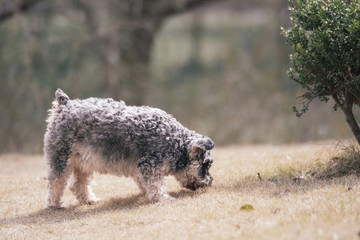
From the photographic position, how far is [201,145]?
6.92m

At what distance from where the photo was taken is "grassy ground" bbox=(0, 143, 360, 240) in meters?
5.05

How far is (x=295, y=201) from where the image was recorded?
592 centimetres

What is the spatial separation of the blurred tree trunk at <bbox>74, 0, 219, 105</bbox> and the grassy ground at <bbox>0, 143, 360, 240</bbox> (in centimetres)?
733

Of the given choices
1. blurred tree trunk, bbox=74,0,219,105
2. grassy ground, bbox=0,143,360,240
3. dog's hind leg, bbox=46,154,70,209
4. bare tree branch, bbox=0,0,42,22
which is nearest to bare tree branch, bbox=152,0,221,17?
blurred tree trunk, bbox=74,0,219,105

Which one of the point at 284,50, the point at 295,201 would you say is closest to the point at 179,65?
the point at 284,50

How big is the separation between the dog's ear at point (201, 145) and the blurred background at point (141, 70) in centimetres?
763

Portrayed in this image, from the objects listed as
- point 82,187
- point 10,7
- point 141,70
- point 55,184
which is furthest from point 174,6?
point 55,184

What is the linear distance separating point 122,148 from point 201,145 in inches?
45.6

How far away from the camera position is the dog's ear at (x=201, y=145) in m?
6.93

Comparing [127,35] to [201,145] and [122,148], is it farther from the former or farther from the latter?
[201,145]

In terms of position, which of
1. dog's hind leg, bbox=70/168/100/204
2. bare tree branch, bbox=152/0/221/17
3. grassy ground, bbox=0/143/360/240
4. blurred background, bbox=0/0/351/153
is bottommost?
grassy ground, bbox=0/143/360/240

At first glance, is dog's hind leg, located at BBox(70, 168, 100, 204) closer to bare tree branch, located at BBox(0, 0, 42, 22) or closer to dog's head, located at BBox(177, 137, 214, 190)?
dog's head, located at BBox(177, 137, 214, 190)

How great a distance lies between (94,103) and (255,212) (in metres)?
3.05

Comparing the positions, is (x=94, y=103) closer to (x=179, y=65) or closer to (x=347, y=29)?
(x=347, y=29)
